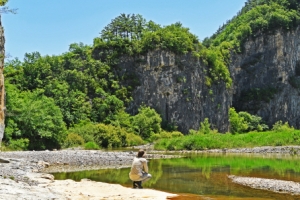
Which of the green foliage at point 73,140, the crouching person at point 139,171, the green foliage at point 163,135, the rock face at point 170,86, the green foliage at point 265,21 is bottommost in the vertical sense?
the crouching person at point 139,171

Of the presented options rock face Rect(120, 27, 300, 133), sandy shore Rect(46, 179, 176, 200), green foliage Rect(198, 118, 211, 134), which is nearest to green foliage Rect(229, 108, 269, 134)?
rock face Rect(120, 27, 300, 133)

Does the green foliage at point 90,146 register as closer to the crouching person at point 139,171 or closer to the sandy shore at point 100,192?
the sandy shore at point 100,192

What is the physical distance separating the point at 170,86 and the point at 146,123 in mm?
15670

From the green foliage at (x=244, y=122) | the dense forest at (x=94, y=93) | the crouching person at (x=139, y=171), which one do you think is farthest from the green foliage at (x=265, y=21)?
the crouching person at (x=139, y=171)

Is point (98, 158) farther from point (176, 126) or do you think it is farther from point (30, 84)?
point (176, 126)

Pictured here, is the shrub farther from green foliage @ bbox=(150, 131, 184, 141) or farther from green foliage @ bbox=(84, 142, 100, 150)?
green foliage @ bbox=(84, 142, 100, 150)

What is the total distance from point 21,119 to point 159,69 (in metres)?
48.6

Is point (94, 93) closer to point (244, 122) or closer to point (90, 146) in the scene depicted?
point (90, 146)

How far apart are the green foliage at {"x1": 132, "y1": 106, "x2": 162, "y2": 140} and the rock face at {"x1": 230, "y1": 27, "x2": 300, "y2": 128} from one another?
44993 millimetres

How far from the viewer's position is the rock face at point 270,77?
119 meters

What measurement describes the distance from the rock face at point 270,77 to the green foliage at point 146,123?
148ft

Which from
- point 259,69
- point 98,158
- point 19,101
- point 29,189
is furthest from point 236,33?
point 29,189

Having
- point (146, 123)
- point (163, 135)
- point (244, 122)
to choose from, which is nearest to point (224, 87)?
point (244, 122)

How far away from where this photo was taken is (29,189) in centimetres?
1440
